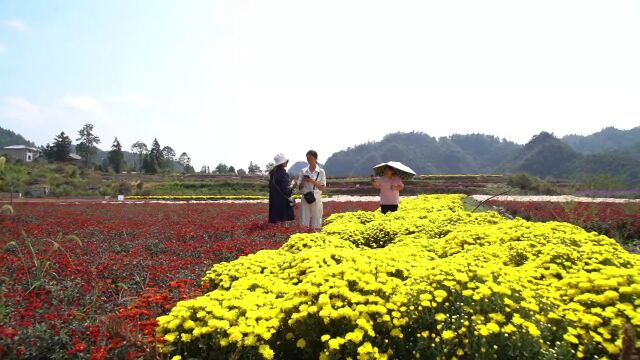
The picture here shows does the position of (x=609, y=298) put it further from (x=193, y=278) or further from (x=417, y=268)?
(x=193, y=278)

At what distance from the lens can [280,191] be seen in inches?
344

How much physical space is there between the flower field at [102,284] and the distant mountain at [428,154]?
150 meters

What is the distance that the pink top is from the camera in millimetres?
9430

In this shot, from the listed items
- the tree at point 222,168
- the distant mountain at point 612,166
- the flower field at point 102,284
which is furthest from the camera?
the tree at point 222,168

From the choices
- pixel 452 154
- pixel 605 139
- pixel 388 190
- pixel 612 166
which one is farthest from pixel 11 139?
pixel 605 139

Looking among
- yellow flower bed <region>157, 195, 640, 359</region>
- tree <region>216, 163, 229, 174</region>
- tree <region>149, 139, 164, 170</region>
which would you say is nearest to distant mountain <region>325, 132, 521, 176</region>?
tree <region>216, 163, 229, 174</region>

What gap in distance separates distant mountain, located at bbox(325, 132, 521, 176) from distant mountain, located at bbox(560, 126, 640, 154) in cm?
2144

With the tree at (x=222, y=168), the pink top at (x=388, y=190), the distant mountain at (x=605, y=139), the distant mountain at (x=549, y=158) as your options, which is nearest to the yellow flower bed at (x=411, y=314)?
the pink top at (x=388, y=190)

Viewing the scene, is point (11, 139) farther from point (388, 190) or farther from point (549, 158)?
point (388, 190)

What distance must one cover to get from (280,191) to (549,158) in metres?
100

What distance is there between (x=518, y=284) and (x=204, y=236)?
18.5ft

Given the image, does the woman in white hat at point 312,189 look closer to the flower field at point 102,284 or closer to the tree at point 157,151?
the flower field at point 102,284

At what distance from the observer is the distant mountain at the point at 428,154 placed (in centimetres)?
16212

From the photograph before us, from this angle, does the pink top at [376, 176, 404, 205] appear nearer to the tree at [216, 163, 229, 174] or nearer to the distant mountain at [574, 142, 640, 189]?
the distant mountain at [574, 142, 640, 189]
